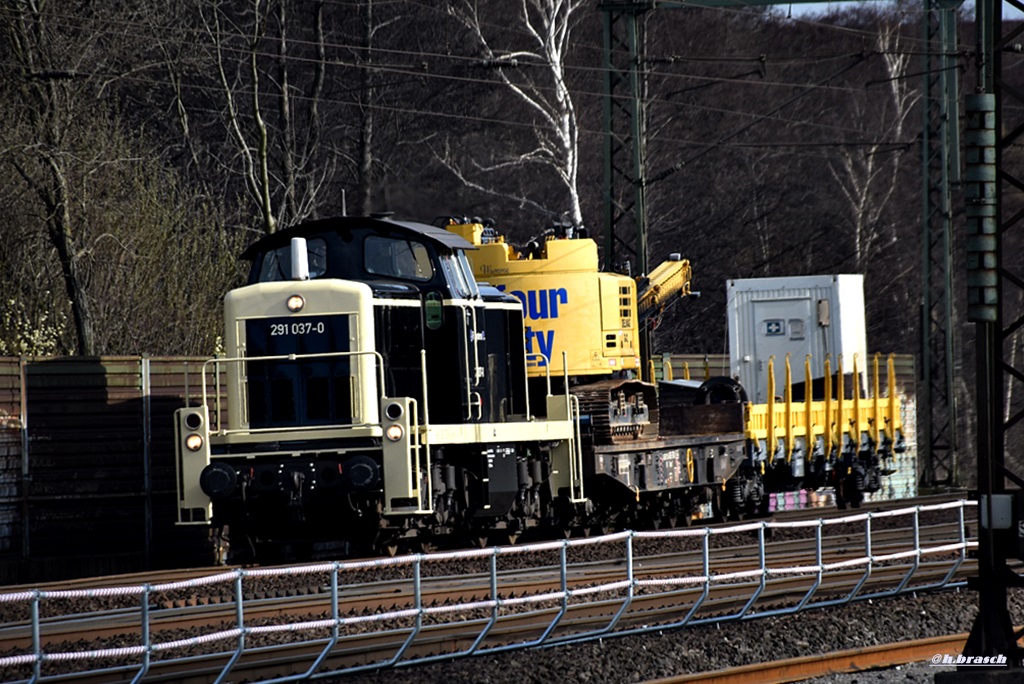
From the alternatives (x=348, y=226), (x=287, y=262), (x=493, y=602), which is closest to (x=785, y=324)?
(x=348, y=226)

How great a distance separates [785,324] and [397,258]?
10.6 m

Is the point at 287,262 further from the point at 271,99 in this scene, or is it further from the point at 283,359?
the point at 271,99

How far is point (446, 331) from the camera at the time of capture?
16.0m

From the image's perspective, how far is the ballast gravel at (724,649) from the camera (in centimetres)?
993

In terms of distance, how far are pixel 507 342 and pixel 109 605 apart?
18.5 feet

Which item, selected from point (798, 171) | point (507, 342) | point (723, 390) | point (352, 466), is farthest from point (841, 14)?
point (352, 466)

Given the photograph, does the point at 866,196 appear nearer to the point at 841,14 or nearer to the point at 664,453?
the point at 841,14

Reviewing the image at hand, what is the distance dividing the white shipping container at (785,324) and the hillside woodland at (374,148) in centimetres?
243

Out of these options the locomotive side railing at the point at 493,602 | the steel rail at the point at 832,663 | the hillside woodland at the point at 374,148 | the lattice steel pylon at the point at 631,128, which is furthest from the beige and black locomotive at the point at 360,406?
the lattice steel pylon at the point at 631,128

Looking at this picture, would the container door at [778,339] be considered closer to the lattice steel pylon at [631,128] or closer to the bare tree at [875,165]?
the lattice steel pylon at [631,128]

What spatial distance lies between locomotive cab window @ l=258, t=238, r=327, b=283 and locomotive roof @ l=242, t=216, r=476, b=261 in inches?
3.6

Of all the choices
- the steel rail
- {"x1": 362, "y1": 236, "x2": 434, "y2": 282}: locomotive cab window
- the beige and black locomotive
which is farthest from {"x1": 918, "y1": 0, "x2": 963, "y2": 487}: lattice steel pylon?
the steel rail

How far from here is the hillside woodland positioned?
21766 millimetres

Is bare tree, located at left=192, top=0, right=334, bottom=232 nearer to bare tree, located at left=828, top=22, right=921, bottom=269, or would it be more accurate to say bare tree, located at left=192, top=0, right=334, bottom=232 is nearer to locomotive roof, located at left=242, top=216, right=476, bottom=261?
locomotive roof, located at left=242, top=216, right=476, bottom=261
